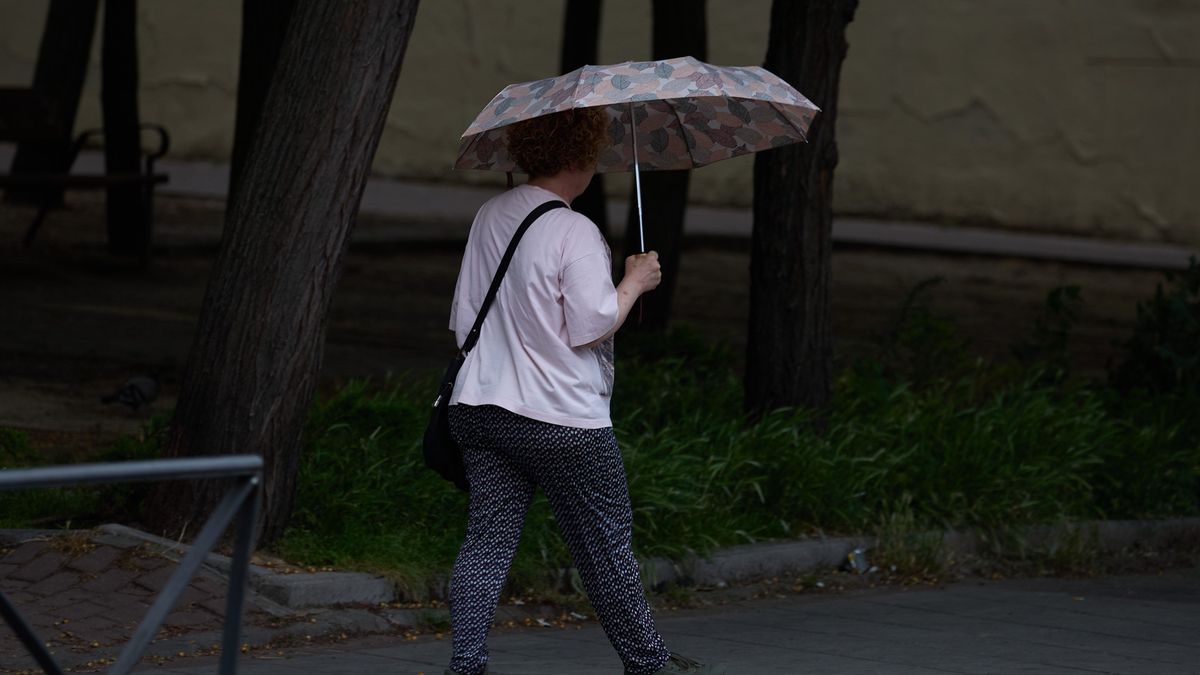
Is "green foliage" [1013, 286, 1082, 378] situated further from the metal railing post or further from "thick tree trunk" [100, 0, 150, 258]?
"thick tree trunk" [100, 0, 150, 258]

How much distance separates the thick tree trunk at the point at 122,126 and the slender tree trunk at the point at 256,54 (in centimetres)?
556

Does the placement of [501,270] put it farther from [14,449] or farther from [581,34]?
[581,34]

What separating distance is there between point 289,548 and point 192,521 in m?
0.36

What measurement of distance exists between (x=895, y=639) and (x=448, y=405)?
2196 mm

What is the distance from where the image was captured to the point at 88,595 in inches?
236

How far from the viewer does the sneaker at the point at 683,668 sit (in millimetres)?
5168

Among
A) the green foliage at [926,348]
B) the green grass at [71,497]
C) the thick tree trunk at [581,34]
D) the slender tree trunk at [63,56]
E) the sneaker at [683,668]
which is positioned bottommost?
the green grass at [71,497]

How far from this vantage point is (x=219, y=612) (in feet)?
19.5

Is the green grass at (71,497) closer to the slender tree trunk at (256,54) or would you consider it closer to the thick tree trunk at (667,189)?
the slender tree trunk at (256,54)

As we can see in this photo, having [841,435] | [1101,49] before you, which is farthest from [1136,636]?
[1101,49]

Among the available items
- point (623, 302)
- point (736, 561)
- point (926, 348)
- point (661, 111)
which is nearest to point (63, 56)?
point (926, 348)

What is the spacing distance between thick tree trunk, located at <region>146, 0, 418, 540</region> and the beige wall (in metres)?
16.9

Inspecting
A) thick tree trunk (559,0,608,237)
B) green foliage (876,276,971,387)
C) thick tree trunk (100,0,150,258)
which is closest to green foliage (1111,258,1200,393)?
green foliage (876,276,971,387)

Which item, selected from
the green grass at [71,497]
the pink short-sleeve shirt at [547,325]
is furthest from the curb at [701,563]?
the pink short-sleeve shirt at [547,325]
